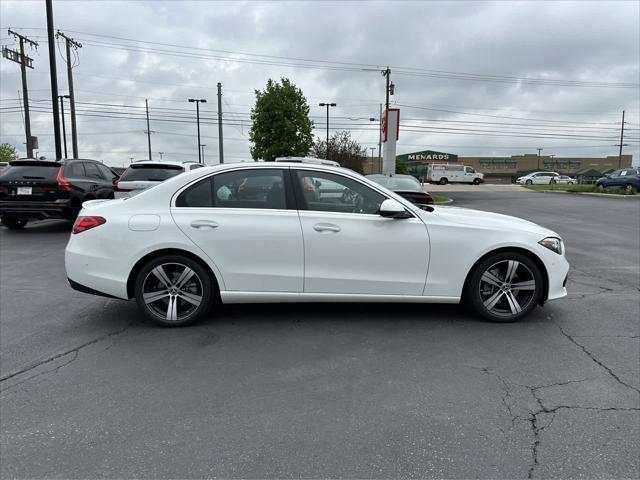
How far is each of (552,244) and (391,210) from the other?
168 cm

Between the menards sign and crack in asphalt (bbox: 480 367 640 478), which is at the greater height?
the menards sign

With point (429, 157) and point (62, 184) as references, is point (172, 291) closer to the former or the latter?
point (62, 184)

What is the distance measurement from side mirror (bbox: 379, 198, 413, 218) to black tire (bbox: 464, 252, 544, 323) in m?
0.94

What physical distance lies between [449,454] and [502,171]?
326 ft

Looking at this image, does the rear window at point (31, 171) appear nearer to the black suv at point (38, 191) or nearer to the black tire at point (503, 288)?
the black suv at point (38, 191)

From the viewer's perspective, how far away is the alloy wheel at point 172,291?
435 cm

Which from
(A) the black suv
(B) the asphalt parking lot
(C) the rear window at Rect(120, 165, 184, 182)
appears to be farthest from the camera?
(C) the rear window at Rect(120, 165, 184, 182)

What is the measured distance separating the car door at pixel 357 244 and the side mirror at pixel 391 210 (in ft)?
0.20

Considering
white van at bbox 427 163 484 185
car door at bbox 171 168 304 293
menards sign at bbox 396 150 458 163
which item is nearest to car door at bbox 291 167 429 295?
car door at bbox 171 168 304 293

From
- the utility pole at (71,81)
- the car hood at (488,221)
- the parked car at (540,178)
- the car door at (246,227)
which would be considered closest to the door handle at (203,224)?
the car door at (246,227)

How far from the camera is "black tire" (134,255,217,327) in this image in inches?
170

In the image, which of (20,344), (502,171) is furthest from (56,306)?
(502,171)

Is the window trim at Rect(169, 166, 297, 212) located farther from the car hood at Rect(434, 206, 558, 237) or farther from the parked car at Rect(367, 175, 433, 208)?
the parked car at Rect(367, 175, 433, 208)

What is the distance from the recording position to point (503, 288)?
4512mm
